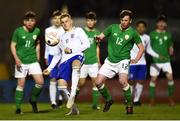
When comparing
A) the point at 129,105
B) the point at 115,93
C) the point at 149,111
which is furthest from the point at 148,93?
the point at 129,105

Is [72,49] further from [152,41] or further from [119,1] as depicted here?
[119,1]

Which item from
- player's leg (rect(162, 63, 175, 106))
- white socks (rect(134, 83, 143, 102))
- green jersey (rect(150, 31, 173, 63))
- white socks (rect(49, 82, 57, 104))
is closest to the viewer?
white socks (rect(49, 82, 57, 104))

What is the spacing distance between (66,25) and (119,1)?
30.4ft

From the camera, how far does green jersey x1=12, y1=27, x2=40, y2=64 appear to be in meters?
15.0

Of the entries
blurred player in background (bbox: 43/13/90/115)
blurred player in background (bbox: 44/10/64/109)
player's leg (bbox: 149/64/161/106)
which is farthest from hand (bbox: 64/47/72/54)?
player's leg (bbox: 149/64/161/106)

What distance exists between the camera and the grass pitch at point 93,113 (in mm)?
13977

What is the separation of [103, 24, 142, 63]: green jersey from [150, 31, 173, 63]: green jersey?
344 cm

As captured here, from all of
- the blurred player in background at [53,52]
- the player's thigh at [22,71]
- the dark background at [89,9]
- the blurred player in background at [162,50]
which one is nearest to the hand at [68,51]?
the player's thigh at [22,71]

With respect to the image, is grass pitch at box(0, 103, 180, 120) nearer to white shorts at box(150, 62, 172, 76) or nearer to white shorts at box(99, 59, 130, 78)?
white shorts at box(99, 59, 130, 78)

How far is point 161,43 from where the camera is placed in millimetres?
17922

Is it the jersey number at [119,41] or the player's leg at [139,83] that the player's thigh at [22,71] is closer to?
the jersey number at [119,41]

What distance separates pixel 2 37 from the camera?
71.5 feet

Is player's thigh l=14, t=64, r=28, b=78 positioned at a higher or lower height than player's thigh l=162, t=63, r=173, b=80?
higher

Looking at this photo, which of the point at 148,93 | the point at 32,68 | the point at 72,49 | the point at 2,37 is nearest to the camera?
the point at 72,49
